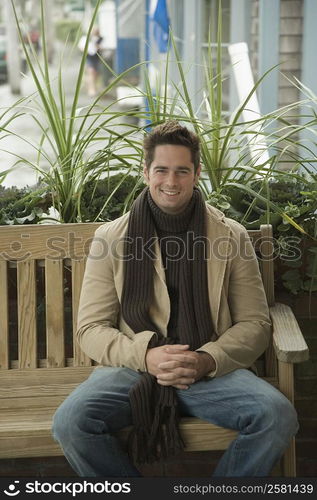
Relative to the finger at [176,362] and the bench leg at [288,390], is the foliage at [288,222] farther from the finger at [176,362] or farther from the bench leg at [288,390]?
the finger at [176,362]

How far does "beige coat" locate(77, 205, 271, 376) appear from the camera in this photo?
2.58 meters

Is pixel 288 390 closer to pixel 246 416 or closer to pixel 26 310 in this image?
pixel 246 416

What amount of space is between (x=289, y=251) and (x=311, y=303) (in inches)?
8.6

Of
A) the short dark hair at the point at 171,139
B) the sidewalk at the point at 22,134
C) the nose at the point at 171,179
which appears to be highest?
the short dark hair at the point at 171,139

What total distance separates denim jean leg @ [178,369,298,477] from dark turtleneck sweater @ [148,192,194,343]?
218 millimetres

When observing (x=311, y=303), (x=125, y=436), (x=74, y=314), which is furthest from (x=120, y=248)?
(x=311, y=303)

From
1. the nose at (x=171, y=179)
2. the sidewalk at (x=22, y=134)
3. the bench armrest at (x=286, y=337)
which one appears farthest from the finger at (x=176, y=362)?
the sidewalk at (x=22, y=134)

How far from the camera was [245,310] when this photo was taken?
2.62m

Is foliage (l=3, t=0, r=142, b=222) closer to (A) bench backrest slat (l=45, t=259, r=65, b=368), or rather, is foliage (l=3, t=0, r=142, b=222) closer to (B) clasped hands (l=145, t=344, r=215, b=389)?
(A) bench backrest slat (l=45, t=259, r=65, b=368)

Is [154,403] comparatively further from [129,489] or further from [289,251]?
[289,251]

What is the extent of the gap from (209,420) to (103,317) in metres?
0.43

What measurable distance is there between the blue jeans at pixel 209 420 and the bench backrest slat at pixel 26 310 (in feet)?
1.30

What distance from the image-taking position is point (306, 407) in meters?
3.06

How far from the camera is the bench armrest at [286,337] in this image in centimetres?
244
